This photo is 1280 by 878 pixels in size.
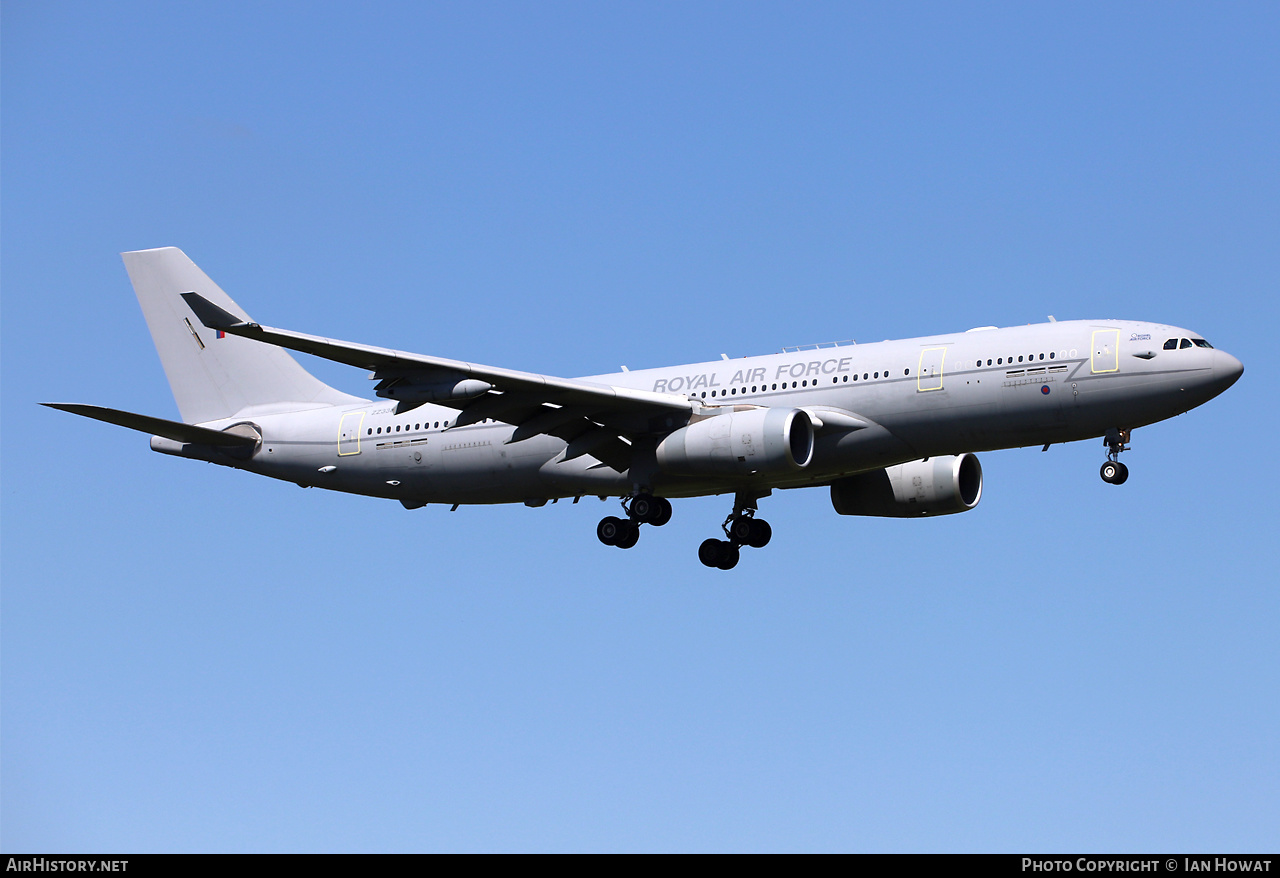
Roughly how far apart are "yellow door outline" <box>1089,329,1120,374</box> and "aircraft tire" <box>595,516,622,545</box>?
12.5 m

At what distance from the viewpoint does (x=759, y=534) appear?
40.9 m

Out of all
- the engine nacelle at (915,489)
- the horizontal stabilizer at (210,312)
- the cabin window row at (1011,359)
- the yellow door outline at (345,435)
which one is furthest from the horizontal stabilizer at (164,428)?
the cabin window row at (1011,359)

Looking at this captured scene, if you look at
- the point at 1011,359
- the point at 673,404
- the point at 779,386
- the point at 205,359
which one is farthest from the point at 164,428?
the point at 1011,359

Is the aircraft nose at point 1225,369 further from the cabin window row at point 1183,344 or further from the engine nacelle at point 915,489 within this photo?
the engine nacelle at point 915,489

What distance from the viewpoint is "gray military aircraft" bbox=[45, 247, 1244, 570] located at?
112 feet

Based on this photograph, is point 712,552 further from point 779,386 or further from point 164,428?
point 164,428

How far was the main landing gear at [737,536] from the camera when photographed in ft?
134

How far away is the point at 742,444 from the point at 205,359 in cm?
1815

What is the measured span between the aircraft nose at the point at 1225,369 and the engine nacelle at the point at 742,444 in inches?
358

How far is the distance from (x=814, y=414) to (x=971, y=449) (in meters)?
3.77

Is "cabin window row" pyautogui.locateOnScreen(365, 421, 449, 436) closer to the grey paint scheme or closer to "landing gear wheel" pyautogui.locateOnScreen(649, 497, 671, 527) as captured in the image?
the grey paint scheme

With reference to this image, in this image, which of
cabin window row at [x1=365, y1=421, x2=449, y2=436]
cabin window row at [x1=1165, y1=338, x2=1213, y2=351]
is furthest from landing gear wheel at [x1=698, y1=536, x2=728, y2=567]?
cabin window row at [x1=1165, y1=338, x2=1213, y2=351]
